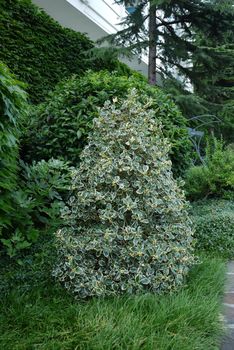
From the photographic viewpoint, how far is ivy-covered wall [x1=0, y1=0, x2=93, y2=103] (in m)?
5.42

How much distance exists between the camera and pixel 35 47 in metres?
5.92

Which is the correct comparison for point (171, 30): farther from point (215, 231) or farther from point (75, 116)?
point (215, 231)

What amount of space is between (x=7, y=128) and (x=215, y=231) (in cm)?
243

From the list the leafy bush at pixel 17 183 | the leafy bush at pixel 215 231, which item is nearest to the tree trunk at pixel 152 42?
the leafy bush at pixel 215 231

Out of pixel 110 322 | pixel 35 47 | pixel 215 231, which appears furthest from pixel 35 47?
pixel 110 322

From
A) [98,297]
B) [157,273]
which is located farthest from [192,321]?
[98,297]

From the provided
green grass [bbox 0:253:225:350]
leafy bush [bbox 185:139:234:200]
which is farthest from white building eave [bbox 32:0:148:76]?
green grass [bbox 0:253:225:350]

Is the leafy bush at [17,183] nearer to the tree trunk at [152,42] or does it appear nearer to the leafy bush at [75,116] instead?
the leafy bush at [75,116]

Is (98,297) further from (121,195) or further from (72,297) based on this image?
(121,195)

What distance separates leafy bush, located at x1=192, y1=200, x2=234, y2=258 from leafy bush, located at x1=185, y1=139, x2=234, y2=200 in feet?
3.39

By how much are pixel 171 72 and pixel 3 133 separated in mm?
8075

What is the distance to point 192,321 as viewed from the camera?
196cm

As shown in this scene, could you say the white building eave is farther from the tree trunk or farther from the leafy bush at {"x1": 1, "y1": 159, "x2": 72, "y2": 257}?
the leafy bush at {"x1": 1, "y1": 159, "x2": 72, "y2": 257}

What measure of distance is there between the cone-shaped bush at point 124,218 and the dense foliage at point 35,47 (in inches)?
138
